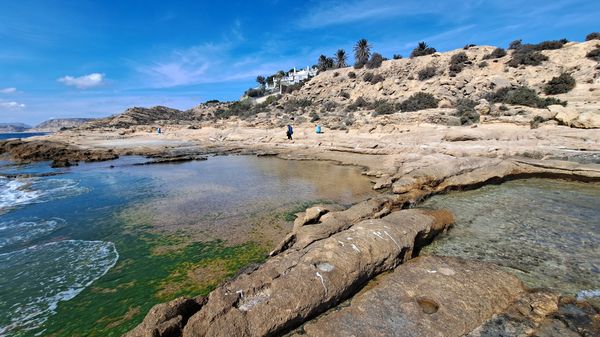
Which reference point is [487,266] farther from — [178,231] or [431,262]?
Result: [178,231]

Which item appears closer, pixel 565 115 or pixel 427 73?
pixel 565 115

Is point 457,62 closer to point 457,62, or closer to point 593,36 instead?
point 457,62

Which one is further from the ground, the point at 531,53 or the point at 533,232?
the point at 531,53

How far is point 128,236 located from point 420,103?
92.2 ft

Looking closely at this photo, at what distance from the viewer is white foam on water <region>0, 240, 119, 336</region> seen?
497cm

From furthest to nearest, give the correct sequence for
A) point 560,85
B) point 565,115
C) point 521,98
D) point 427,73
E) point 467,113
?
1. point 427,73
2. point 560,85
3. point 521,98
4. point 467,113
5. point 565,115

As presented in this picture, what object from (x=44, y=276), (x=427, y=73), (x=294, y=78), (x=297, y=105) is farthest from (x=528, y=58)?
(x=294, y=78)

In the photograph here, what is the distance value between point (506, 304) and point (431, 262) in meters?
1.19

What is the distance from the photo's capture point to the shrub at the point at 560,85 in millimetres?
25109

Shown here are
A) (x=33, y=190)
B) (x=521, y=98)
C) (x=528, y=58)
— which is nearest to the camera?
(x=33, y=190)

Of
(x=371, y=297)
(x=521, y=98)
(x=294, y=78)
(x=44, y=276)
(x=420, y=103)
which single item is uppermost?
(x=294, y=78)

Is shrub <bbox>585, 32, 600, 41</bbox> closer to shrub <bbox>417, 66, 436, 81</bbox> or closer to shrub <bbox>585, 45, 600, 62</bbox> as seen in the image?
shrub <bbox>585, 45, 600, 62</bbox>

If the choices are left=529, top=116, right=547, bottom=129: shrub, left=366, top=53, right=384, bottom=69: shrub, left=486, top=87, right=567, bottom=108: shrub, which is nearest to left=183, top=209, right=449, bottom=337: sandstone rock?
left=529, top=116, right=547, bottom=129: shrub

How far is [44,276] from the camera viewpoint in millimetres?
6074
